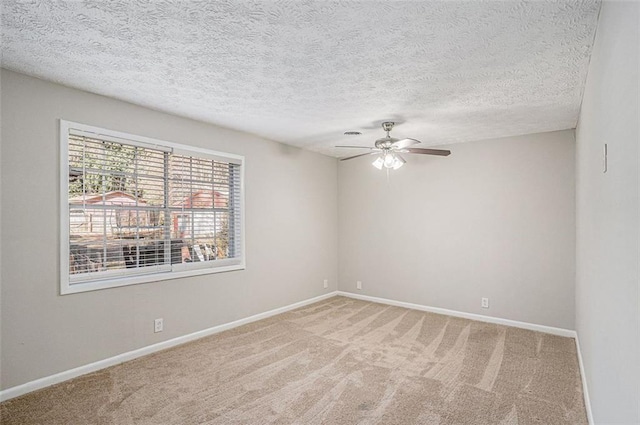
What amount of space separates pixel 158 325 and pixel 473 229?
13.1 ft

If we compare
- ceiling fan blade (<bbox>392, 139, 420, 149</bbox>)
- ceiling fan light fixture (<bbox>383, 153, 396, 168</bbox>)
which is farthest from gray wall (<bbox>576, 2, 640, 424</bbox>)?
ceiling fan light fixture (<bbox>383, 153, 396, 168</bbox>)

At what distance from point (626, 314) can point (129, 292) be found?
3.62m

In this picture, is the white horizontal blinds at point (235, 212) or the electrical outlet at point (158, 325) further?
the white horizontal blinds at point (235, 212)

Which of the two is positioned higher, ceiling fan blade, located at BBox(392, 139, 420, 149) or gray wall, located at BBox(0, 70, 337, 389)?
ceiling fan blade, located at BBox(392, 139, 420, 149)

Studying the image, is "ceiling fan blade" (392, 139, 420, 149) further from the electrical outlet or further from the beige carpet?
the electrical outlet

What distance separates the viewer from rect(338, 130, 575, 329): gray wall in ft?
13.8

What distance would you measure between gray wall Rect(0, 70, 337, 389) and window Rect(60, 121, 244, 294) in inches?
4.0

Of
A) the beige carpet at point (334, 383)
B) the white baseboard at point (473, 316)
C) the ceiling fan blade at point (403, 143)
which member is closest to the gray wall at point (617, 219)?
the beige carpet at point (334, 383)

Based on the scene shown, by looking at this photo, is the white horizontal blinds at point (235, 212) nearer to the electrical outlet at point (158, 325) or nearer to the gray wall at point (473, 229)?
the electrical outlet at point (158, 325)

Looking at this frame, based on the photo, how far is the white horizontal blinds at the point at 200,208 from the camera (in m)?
3.87

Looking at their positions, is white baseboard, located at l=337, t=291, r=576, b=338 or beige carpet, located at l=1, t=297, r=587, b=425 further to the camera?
white baseboard, located at l=337, t=291, r=576, b=338

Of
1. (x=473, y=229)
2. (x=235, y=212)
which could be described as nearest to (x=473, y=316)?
(x=473, y=229)

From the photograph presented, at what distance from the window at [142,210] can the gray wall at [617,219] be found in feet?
11.7

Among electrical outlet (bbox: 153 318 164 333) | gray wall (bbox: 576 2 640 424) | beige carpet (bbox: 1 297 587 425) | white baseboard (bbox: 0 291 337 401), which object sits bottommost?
beige carpet (bbox: 1 297 587 425)
